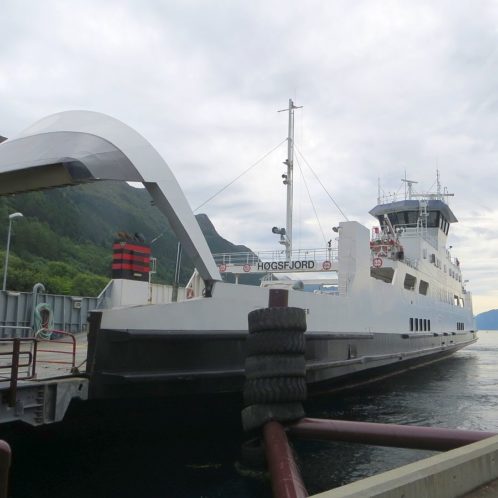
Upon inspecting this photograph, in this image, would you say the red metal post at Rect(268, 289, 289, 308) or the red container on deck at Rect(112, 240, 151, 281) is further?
the red container on deck at Rect(112, 240, 151, 281)

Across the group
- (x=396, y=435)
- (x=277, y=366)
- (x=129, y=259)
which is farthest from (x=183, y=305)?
(x=396, y=435)

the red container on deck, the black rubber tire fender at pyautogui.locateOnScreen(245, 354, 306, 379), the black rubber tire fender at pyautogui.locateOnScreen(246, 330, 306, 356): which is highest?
the red container on deck

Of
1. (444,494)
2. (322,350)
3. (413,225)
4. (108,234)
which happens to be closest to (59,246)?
(108,234)

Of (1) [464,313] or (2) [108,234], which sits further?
(2) [108,234]

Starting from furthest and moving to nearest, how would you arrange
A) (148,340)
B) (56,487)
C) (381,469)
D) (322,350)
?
1. (322,350)
2. (381,469)
3. (148,340)
4. (56,487)

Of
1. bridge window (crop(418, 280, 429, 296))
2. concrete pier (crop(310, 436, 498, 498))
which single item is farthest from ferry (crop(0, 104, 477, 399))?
bridge window (crop(418, 280, 429, 296))

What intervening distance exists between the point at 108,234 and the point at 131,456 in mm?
66334

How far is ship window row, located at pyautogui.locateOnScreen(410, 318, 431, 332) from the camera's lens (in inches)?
636

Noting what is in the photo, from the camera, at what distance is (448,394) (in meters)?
14.2

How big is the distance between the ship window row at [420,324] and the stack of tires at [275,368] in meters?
11.3

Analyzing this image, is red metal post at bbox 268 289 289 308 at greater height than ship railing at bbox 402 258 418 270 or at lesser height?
lesser

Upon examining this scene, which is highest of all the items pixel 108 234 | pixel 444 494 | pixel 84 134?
pixel 108 234

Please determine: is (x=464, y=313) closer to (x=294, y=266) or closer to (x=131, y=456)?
(x=294, y=266)

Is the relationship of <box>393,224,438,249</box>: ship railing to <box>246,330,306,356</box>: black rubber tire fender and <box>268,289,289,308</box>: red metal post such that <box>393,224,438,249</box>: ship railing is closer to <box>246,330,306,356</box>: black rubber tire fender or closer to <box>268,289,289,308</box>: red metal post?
<box>268,289,289,308</box>: red metal post
